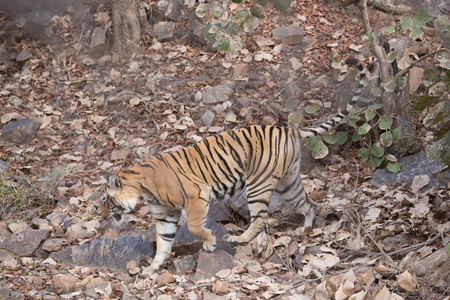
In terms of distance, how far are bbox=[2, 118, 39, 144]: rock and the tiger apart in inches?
128

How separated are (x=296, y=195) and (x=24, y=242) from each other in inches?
114

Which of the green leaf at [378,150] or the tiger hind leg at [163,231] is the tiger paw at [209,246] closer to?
the tiger hind leg at [163,231]


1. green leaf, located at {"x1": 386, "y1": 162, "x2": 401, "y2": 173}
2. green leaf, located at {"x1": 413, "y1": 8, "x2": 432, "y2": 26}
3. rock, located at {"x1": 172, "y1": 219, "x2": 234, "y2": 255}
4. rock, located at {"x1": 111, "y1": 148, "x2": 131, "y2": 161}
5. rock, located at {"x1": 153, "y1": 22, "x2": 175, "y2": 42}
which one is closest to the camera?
green leaf, located at {"x1": 413, "y1": 8, "x2": 432, "y2": 26}

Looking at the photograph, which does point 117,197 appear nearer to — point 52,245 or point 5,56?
point 52,245

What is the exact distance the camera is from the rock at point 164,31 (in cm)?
883

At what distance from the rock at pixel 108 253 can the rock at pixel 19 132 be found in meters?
3.09

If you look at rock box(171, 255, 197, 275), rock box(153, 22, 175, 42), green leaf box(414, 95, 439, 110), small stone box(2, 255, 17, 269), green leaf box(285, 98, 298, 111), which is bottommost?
small stone box(2, 255, 17, 269)

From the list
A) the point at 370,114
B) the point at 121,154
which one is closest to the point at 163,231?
the point at 121,154

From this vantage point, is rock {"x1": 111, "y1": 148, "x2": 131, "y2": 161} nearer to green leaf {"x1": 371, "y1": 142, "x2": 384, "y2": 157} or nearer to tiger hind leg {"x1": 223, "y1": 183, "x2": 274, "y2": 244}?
tiger hind leg {"x1": 223, "y1": 183, "x2": 274, "y2": 244}

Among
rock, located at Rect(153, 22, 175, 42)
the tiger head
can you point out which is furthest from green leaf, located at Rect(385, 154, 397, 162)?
rock, located at Rect(153, 22, 175, 42)

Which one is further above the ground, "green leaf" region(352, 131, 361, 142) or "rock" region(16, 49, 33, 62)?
"green leaf" region(352, 131, 361, 142)

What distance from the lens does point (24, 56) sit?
930 cm

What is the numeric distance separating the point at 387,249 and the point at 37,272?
328 cm

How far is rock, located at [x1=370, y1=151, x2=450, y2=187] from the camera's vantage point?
5316 millimetres
